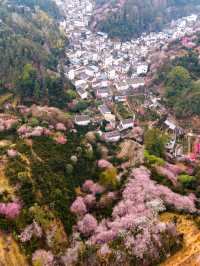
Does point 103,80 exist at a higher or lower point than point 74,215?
higher

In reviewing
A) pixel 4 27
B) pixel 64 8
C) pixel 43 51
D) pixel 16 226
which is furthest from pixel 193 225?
pixel 64 8

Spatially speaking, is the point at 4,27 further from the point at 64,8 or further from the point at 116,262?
the point at 116,262

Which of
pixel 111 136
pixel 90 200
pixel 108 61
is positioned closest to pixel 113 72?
pixel 108 61

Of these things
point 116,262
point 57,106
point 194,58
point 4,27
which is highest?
point 4,27

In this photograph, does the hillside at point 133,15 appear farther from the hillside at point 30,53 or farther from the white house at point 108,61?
the white house at point 108,61

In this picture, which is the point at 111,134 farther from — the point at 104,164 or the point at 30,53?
the point at 30,53
